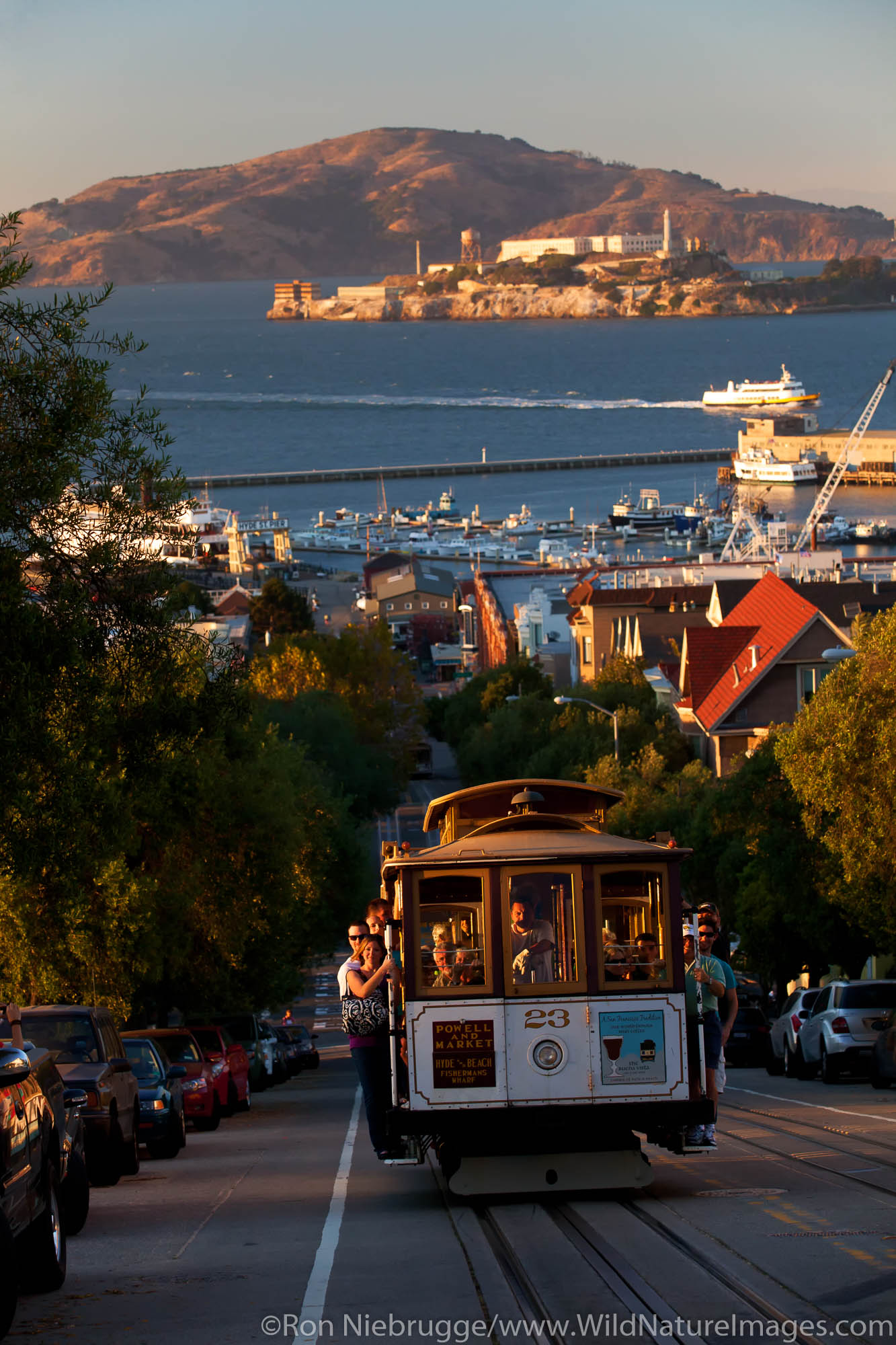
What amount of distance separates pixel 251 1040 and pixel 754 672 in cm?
2863

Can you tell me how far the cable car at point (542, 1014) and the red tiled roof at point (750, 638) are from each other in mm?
44546

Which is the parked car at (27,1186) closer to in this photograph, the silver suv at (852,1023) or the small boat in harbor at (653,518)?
the silver suv at (852,1023)

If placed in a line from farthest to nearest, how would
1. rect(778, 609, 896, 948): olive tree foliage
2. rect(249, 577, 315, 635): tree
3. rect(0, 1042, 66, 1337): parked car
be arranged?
rect(249, 577, 315, 635): tree, rect(778, 609, 896, 948): olive tree foliage, rect(0, 1042, 66, 1337): parked car

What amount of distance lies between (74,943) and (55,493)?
51.3 ft

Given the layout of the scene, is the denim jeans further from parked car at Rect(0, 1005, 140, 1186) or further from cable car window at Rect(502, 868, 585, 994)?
parked car at Rect(0, 1005, 140, 1186)

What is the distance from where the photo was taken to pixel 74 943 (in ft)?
92.0

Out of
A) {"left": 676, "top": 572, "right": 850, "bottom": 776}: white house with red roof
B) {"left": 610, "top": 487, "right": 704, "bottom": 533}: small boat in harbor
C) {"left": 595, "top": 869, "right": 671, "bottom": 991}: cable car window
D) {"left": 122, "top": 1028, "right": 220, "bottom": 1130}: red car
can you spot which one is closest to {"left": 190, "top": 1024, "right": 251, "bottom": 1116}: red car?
{"left": 122, "top": 1028, "right": 220, "bottom": 1130}: red car

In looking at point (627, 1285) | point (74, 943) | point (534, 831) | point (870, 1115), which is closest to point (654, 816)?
point (74, 943)

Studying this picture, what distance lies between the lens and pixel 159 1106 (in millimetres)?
18516

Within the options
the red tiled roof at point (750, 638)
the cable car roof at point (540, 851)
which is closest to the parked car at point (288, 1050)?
the red tiled roof at point (750, 638)

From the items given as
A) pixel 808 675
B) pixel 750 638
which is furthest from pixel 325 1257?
pixel 750 638

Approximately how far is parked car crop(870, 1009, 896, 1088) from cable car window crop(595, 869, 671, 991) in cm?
1028

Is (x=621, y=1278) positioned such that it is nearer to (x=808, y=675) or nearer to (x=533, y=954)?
(x=533, y=954)

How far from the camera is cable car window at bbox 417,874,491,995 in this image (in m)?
13.1
